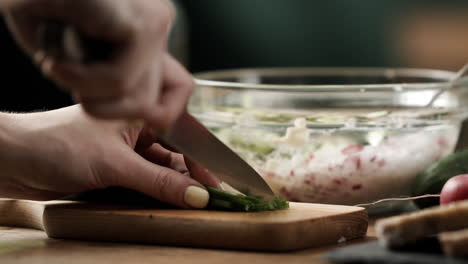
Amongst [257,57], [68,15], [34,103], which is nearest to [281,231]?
[68,15]

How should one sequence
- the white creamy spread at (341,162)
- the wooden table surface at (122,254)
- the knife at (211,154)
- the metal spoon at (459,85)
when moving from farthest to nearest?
the metal spoon at (459,85) < the white creamy spread at (341,162) < the knife at (211,154) < the wooden table surface at (122,254)

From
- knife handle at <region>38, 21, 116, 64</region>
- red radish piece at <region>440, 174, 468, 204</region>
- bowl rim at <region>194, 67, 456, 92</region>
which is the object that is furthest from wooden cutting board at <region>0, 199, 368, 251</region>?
knife handle at <region>38, 21, 116, 64</region>

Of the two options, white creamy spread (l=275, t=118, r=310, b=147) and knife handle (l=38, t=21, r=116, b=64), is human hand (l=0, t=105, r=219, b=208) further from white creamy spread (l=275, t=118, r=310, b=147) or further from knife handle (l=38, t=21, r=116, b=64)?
knife handle (l=38, t=21, r=116, b=64)

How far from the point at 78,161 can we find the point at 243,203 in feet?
1.04

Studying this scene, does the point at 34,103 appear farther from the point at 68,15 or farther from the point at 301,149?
the point at 68,15

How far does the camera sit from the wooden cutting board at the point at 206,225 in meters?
1.12

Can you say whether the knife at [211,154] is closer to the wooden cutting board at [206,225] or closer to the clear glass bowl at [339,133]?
the wooden cutting board at [206,225]

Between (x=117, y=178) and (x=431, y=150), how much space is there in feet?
2.34

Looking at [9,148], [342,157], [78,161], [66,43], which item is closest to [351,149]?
[342,157]

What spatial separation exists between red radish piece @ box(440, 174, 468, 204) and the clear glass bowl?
198mm

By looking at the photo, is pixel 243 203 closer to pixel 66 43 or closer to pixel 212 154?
pixel 212 154

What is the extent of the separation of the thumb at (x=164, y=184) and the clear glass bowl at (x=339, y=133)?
269 millimetres

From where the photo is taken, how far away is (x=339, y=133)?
1481 mm

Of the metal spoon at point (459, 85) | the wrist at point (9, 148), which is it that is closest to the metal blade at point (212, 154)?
the wrist at point (9, 148)
